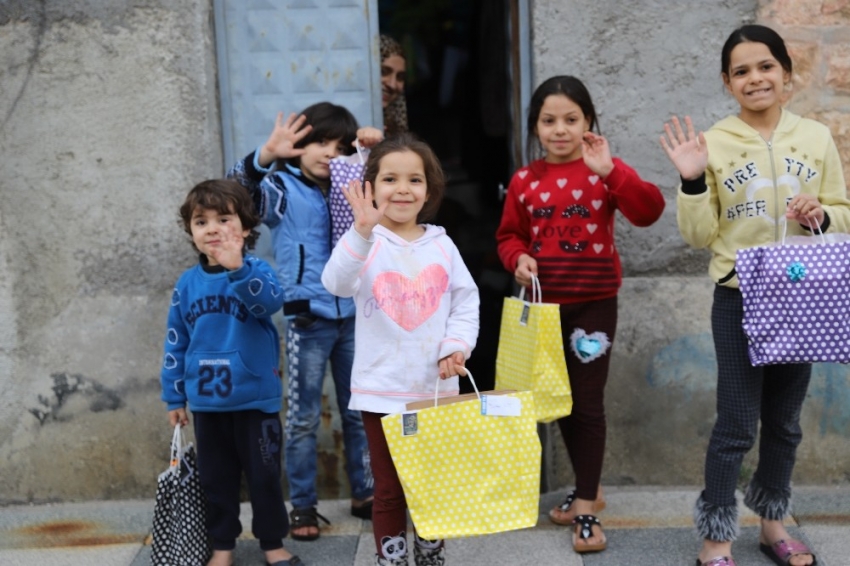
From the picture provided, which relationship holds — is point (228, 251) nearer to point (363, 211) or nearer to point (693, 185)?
point (363, 211)

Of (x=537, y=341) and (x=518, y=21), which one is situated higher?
(x=518, y=21)

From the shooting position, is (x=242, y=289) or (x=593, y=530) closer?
(x=242, y=289)

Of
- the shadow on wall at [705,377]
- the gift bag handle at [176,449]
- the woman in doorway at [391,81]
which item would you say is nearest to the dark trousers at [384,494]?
the gift bag handle at [176,449]

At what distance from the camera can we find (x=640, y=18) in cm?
422

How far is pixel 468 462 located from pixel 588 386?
0.98 meters

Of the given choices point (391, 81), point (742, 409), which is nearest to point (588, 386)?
point (742, 409)

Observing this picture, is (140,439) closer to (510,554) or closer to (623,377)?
(510,554)

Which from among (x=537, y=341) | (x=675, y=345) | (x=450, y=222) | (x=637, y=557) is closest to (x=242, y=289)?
(x=537, y=341)

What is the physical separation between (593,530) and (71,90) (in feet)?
8.98

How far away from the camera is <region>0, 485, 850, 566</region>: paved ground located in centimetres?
372

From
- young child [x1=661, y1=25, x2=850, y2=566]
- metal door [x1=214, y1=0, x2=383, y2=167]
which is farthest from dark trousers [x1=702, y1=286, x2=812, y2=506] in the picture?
metal door [x1=214, y1=0, x2=383, y2=167]

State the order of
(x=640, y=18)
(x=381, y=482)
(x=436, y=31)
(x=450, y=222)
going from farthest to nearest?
(x=436, y=31) < (x=450, y=222) < (x=640, y=18) < (x=381, y=482)

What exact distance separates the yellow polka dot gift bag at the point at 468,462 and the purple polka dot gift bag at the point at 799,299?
2.58 ft

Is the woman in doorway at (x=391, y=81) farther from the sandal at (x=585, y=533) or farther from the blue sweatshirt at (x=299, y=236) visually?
the sandal at (x=585, y=533)
